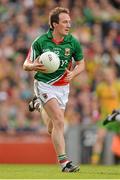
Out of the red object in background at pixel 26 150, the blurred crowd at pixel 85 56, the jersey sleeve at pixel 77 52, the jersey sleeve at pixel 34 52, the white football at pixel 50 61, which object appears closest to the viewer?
the white football at pixel 50 61

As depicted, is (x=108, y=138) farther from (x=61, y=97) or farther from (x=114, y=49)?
(x=61, y=97)

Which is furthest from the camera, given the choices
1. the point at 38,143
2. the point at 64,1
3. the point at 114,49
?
the point at 64,1

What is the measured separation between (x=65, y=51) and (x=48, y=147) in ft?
20.8

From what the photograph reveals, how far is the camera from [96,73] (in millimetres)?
20031

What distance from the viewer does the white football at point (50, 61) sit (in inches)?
435

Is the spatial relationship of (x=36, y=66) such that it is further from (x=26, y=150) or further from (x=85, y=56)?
(x=85, y=56)

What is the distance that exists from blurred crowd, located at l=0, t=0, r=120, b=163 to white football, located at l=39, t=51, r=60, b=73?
5.85 meters

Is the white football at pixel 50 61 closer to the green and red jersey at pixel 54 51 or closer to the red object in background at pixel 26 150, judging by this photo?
the green and red jersey at pixel 54 51

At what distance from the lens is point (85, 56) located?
68.8 ft

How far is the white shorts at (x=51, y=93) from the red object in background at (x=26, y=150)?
6.01 m

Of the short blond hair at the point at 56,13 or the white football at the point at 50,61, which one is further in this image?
the short blond hair at the point at 56,13

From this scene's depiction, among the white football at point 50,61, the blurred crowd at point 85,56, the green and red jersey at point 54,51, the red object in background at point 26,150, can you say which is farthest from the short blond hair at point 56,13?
the red object in background at point 26,150

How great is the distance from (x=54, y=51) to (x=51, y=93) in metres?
0.59

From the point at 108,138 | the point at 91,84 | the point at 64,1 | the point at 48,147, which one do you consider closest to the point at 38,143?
the point at 48,147
